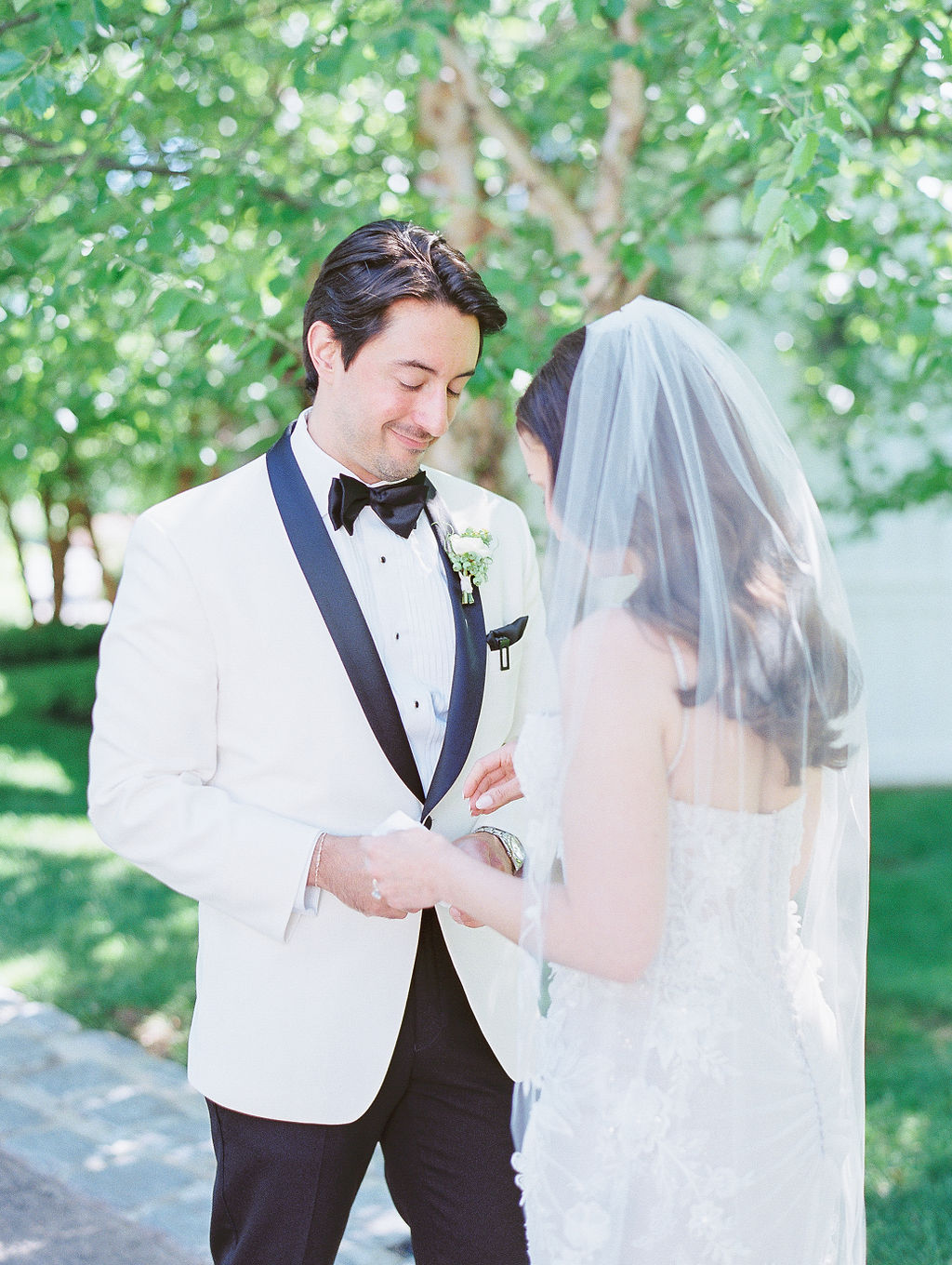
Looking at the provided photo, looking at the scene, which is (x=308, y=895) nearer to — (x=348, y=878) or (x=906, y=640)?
(x=348, y=878)

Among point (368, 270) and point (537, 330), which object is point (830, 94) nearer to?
point (368, 270)

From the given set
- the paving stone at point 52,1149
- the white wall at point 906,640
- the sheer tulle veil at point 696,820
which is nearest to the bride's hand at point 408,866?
the sheer tulle veil at point 696,820

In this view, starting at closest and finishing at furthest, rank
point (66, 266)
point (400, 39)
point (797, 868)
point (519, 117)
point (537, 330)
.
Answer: point (797, 868), point (66, 266), point (400, 39), point (537, 330), point (519, 117)

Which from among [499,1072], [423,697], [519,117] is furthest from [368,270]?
[519,117]

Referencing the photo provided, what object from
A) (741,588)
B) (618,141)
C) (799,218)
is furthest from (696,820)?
(618,141)

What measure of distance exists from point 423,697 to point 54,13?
1753mm

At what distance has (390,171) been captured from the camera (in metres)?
4.89

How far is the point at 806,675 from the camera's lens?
1.85m

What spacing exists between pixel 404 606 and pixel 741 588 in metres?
0.77

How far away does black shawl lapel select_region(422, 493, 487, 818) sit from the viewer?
88.3 inches

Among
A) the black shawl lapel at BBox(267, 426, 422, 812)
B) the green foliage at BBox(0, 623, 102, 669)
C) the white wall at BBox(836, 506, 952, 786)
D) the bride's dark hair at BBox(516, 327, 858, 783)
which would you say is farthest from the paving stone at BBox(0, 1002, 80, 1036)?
the green foliage at BBox(0, 623, 102, 669)

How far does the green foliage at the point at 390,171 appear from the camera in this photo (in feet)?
10.4

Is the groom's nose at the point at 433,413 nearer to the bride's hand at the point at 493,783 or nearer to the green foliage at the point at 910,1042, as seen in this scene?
the bride's hand at the point at 493,783

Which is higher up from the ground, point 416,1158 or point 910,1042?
point 416,1158
